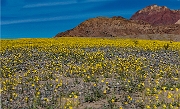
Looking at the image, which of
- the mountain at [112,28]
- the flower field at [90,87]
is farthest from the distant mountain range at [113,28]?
the flower field at [90,87]

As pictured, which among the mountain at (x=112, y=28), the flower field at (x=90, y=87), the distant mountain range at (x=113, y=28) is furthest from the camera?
the mountain at (x=112, y=28)

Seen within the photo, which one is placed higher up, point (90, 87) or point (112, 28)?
point (112, 28)

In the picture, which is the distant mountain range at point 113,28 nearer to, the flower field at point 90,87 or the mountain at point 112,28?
the mountain at point 112,28

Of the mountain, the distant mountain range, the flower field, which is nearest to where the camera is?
the flower field

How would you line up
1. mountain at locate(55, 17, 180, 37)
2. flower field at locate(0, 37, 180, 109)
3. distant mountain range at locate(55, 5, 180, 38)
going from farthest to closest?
mountain at locate(55, 17, 180, 37), distant mountain range at locate(55, 5, 180, 38), flower field at locate(0, 37, 180, 109)

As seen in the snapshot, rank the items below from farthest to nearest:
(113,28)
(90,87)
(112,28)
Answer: (112,28)
(113,28)
(90,87)

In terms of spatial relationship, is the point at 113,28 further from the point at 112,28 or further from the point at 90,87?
the point at 90,87

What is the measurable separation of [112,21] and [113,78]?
144334mm

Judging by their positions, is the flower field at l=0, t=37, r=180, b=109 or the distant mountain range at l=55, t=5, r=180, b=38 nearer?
the flower field at l=0, t=37, r=180, b=109

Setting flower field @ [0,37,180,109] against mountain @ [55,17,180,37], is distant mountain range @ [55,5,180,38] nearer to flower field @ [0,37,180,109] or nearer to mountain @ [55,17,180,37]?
mountain @ [55,17,180,37]

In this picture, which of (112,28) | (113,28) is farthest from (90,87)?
(112,28)

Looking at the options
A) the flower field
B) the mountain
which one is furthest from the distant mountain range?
the flower field

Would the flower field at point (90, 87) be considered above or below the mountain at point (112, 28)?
below

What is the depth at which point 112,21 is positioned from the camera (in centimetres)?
16012
